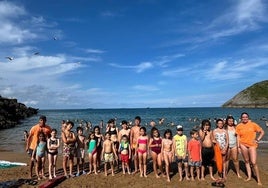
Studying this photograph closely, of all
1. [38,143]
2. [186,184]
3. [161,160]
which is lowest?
[186,184]

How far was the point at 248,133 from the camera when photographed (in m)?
10.3

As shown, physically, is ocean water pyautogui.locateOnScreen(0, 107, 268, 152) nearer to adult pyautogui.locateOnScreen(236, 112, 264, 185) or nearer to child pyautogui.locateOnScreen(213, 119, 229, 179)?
adult pyautogui.locateOnScreen(236, 112, 264, 185)

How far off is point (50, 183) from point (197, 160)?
16.6 feet

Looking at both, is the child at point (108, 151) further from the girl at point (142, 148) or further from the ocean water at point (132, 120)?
the ocean water at point (132, 120)

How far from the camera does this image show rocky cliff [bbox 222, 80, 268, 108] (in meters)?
A: 129

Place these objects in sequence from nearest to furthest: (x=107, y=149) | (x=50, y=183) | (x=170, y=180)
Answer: (x=50, y=183) < (x=170, y=180) < (x=107, y=149)

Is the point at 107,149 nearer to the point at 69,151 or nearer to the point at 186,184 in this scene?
the point at 69,151

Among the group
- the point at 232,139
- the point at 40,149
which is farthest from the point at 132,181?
the point at 232,139

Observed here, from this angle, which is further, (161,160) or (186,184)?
(161,160)

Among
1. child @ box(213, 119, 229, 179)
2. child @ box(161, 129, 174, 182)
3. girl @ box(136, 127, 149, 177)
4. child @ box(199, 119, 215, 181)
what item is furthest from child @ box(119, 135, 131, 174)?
child @ box(213, 119, 229, 179)

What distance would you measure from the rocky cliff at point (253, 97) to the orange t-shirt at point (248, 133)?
12422 centimetres

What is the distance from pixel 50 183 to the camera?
33.0 ft

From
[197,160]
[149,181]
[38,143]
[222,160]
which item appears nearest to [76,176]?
[38,143]

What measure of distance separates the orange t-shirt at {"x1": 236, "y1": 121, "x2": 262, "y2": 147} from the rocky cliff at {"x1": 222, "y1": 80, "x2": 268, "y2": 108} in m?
Answer: 124
